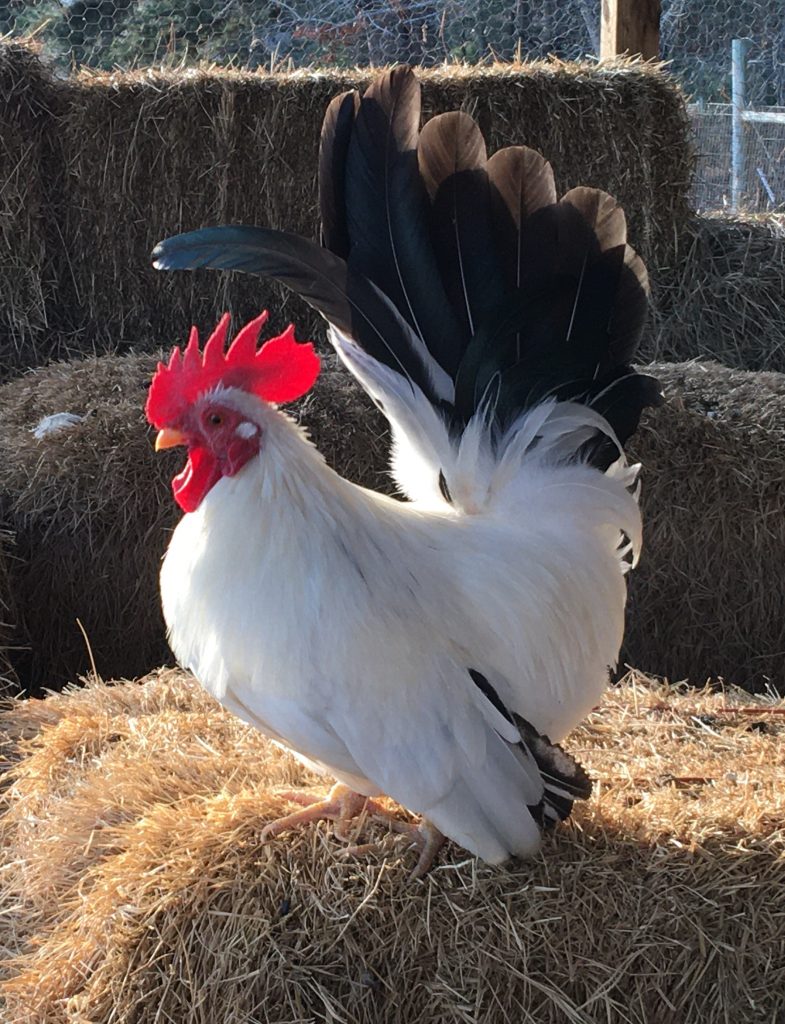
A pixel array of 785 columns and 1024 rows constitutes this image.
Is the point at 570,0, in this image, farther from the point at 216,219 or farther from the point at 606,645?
the point at 606,645

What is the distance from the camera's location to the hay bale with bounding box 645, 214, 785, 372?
551 centimetres

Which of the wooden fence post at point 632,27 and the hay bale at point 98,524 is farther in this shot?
the wooden fence post at point 632,27

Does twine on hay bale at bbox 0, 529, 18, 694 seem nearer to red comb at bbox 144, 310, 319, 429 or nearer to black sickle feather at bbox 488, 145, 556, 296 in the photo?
red comb at bbox 144, 310, 319, 429

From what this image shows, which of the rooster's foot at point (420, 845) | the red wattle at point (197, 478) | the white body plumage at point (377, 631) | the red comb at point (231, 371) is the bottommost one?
the rooster's foot at point (420, 845)

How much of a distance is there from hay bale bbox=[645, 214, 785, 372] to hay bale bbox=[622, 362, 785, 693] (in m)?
1.39

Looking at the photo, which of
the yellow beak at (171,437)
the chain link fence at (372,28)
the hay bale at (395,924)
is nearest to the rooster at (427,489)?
the yellow beak at (171,437)

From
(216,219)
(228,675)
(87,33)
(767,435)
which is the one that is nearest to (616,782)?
(228,675)

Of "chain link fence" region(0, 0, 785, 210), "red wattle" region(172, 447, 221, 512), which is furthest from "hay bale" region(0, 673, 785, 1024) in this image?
"chain link fence" region(0, 0, 785, 210)

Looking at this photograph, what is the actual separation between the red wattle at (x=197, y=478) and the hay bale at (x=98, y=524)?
6.14 ft

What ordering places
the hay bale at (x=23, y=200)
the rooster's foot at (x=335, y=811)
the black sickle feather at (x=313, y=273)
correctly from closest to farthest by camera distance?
the black sickle feather at (x=313, y=273)
the rooster's foot at (x=335, y=811)
the hay bale at (x=23, y=200)

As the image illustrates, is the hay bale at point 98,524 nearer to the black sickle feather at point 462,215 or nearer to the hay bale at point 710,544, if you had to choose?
the hay bale at point 710,544

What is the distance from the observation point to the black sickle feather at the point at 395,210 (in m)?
2.26

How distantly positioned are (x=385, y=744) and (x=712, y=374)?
3133mm

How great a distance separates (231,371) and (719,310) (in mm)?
4052
